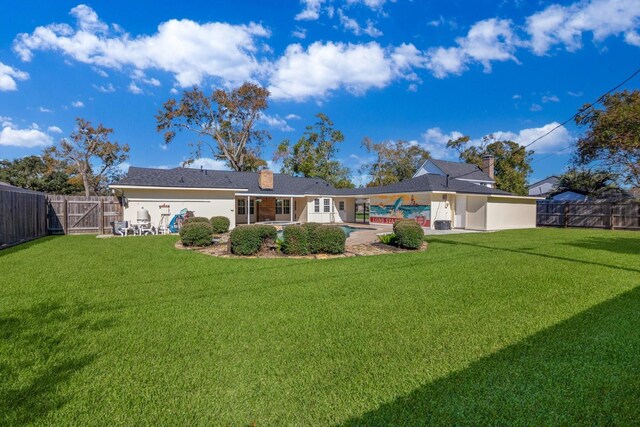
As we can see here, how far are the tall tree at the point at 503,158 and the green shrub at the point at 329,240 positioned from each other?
3617 centimetres

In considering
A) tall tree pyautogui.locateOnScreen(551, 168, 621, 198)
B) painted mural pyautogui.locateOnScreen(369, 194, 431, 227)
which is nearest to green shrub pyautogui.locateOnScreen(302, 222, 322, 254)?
painted mural pyautogui.locateOnScreen(369, 194, 431, 227)

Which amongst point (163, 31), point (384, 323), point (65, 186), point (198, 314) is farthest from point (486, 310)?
point (65, 186)

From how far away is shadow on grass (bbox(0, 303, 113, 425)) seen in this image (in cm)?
251

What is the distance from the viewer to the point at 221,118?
3522cm

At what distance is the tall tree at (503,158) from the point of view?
39.7 m

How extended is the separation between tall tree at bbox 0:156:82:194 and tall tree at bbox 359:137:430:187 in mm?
36087

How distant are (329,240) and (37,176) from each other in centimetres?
4575

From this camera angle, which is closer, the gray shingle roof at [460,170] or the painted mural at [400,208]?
the painted mural at [400,208]

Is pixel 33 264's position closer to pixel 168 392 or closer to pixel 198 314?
pixel 198 314

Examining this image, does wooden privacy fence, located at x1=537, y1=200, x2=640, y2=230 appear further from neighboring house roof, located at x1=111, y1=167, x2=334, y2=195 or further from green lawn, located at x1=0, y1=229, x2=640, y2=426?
green lawn, located at x1=0, y1=229, x2=640, y2=426

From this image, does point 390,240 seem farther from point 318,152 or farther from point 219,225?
point 318,152

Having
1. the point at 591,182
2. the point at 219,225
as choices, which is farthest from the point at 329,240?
the point at 591,182

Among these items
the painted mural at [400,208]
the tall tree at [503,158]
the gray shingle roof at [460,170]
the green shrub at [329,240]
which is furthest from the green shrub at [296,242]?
the tall tree at [503,158]

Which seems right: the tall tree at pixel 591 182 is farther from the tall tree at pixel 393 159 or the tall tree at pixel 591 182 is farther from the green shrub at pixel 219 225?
the green shrub at pixel 219 225
